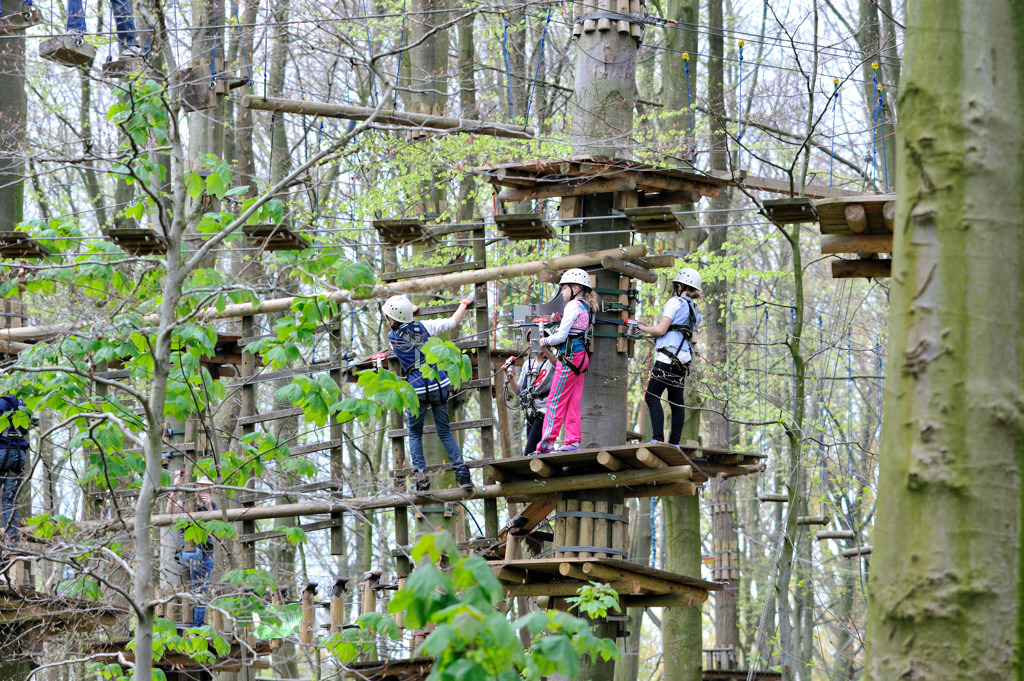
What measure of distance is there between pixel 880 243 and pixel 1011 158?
360 centimetres

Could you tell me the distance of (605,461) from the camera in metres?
9.69

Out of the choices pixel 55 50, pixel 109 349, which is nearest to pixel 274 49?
pixel 55 50

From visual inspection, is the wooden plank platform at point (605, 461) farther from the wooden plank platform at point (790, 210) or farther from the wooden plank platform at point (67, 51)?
the wooden plank platform at point (67, 51)

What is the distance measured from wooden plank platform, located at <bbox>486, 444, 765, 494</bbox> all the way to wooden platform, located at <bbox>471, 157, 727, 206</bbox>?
2499mm

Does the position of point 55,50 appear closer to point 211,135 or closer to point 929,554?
point 211,135

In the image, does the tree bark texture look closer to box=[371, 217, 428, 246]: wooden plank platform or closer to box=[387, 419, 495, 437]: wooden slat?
box=[371, 217, 428, 246]: wooden plank platform

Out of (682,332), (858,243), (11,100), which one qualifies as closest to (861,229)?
(858,243)

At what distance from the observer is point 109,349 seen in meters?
7.33

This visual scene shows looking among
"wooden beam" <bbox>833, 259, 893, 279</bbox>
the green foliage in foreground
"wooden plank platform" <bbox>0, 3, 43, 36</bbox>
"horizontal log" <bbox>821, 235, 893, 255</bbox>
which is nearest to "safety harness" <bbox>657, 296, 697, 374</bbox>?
"wooden beam" <bbox>833, 259, 893, 279</bbox>

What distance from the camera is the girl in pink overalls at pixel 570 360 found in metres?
10.1

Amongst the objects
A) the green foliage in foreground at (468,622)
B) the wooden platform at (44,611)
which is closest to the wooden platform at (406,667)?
the wooden platform at (44,611)

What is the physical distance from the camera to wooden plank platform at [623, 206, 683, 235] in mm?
10039

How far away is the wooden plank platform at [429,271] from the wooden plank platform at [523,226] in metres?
0.53

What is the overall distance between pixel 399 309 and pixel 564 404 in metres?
1.78
